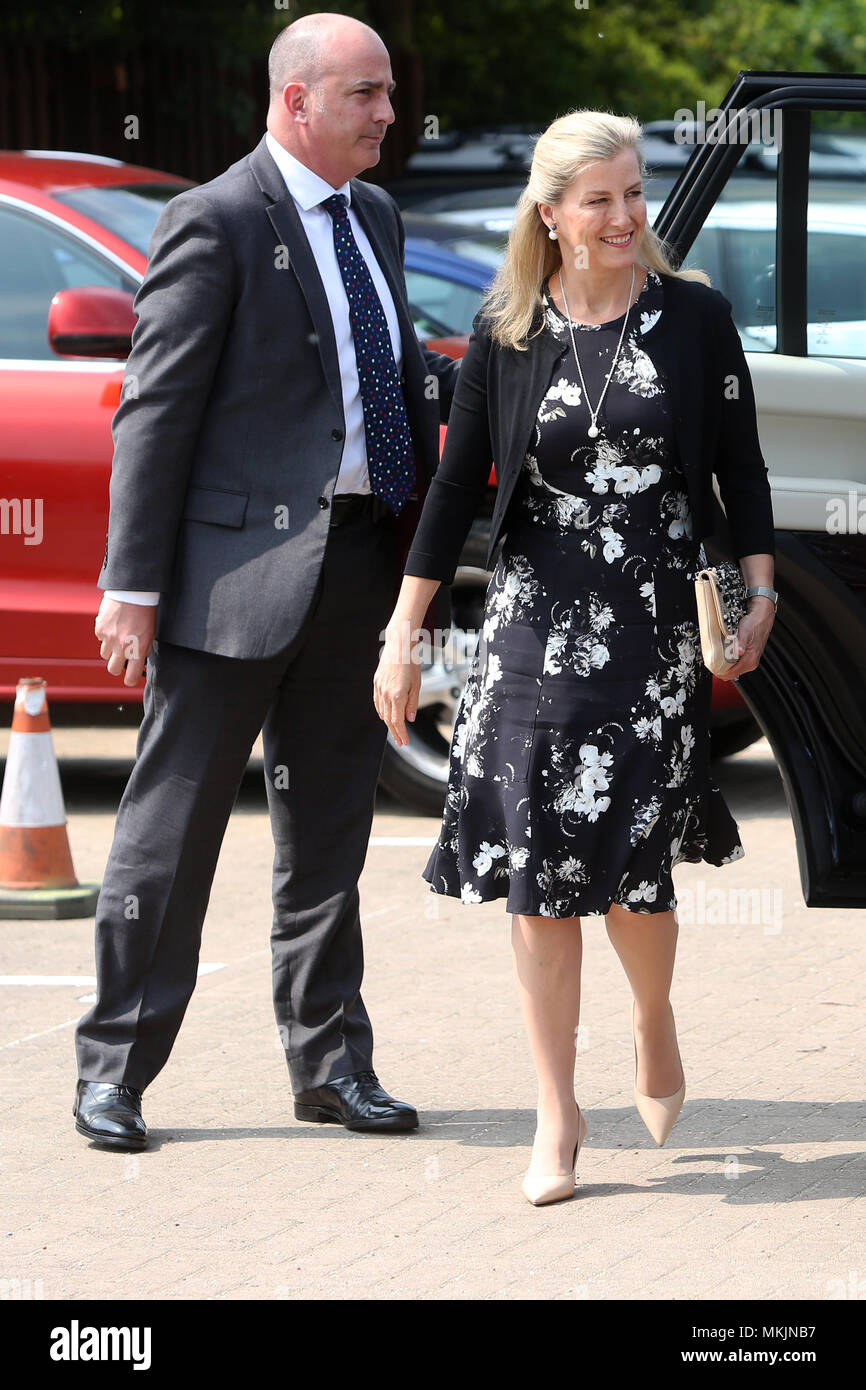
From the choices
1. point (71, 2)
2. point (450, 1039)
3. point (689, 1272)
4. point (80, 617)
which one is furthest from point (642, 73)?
point (689, 1272)

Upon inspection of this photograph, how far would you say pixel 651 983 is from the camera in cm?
396

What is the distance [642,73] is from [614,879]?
18.4 metres

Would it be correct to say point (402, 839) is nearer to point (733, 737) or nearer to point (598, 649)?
point (733, 737)

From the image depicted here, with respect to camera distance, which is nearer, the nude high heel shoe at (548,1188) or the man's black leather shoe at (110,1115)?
the nude high heel shoe at (548,1188)

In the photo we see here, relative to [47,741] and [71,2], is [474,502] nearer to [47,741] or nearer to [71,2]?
[47,741]

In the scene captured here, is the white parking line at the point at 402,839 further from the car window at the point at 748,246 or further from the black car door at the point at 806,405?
the car window at the point at 748,246

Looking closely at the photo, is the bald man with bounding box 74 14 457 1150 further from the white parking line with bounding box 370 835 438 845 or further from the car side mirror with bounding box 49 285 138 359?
the white parking line with bounding box 370 835 438 845

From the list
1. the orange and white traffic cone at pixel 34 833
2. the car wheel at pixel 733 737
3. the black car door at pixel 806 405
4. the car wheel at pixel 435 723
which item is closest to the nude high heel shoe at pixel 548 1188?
the black car door at pixel 806 405

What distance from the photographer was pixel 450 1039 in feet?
16.1

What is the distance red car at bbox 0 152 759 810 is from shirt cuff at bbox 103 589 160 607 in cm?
273

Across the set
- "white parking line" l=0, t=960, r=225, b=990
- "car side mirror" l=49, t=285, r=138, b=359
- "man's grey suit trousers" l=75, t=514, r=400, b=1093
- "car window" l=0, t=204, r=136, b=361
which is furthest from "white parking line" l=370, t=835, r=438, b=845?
"man's grey suit trousers" l=75, t=514, r=400, b=1093

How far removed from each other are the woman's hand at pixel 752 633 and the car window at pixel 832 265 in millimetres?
634

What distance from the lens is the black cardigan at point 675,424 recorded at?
3740mm
